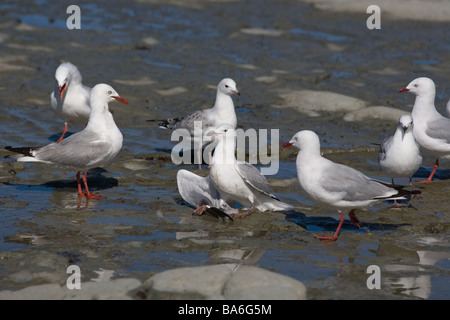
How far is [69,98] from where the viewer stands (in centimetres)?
1085

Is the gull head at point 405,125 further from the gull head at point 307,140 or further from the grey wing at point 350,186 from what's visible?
the gull head at point 307,140

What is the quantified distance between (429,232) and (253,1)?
42.8 ft

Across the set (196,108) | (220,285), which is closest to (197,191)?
(220,285)

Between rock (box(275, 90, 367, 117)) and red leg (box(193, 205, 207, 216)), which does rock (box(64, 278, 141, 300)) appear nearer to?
red leg (box(193, 205, 207, 216))

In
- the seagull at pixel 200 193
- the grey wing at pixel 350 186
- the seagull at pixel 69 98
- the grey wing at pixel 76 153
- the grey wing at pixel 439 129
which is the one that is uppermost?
the seagull at pixel 69 98

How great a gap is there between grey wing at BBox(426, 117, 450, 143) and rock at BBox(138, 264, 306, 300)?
4248 mm

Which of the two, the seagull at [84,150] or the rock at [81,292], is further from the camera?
the seagull at [84,150]

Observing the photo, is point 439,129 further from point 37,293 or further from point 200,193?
point 37,293

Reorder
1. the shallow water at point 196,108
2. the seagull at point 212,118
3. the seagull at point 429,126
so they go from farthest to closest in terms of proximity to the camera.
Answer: the seagull at point 212,118
the seagull at point 429,126
the shallow water at point 196,108

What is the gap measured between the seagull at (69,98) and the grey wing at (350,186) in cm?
461

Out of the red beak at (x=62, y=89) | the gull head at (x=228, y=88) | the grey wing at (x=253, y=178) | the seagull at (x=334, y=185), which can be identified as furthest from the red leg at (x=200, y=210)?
the red beak at (x=62, y=89)

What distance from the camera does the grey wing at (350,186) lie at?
7457 millimetres
